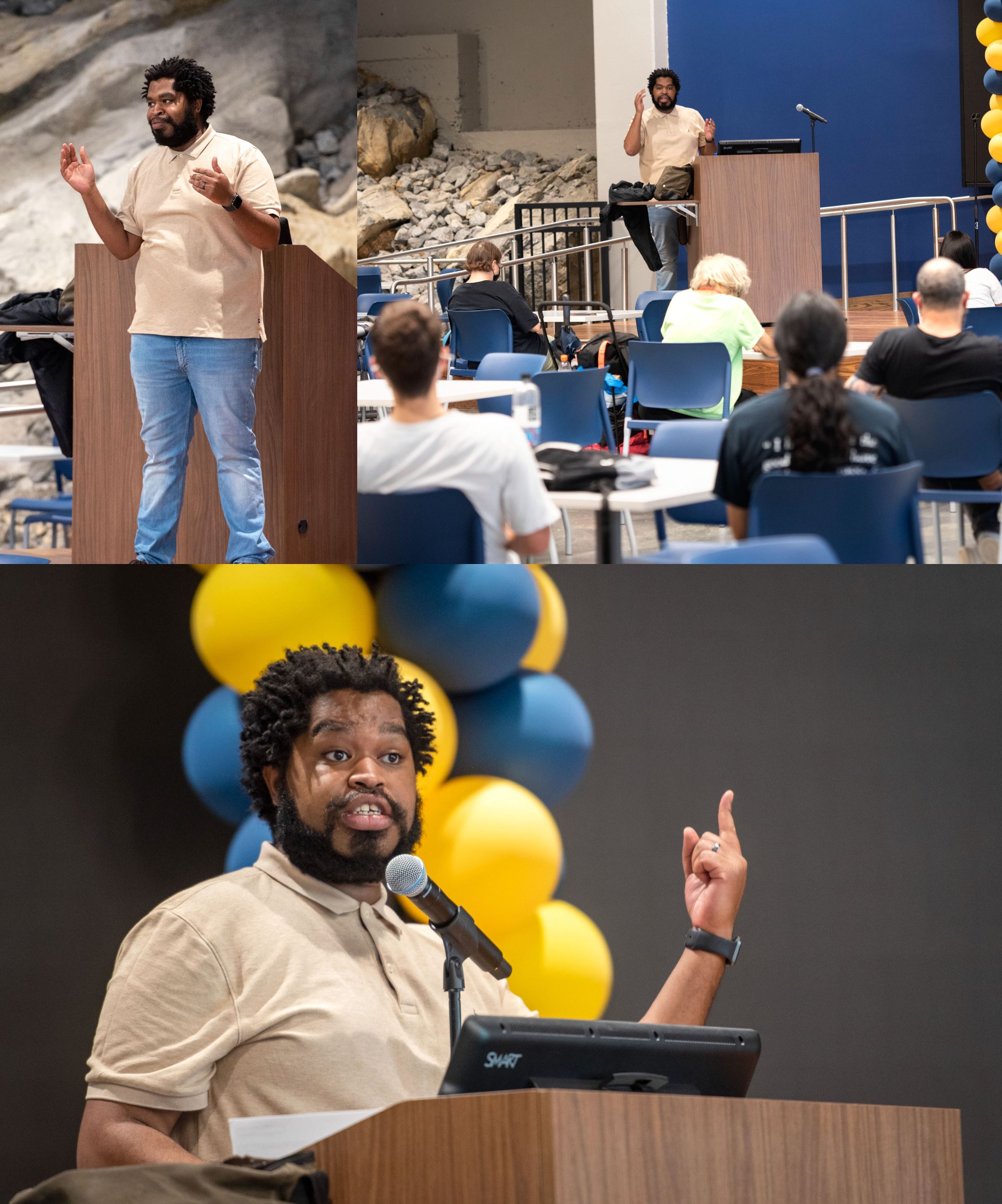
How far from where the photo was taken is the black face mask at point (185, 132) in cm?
336

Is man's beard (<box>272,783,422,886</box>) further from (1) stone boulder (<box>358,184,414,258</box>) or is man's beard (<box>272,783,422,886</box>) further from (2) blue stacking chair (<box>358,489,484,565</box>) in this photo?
(1) stone boulder (<box>358,184,414,258</box>)

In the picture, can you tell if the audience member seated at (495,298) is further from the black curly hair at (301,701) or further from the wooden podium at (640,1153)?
the wooden podium at (640,1153)

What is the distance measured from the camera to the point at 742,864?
294 centimetres

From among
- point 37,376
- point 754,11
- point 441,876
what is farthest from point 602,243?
point 441,876

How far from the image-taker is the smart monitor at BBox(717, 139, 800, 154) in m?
4.61

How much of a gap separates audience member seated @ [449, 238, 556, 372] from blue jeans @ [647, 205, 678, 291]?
1061 mm

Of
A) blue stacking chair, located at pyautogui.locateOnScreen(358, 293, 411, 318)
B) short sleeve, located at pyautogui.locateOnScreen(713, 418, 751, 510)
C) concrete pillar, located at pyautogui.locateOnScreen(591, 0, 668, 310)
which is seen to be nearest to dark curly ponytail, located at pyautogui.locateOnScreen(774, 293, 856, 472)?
short sleeve, located at pyautogui.locateOnScreen(713, 418, 751, 510)

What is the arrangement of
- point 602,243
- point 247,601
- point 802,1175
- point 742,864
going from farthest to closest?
point 602,243 < point 247,601 < point 742,864 < point 802,1175

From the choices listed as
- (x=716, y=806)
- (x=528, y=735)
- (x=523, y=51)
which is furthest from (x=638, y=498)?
(x=523, y=51)

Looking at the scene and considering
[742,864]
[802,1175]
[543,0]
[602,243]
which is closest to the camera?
[802,1175]

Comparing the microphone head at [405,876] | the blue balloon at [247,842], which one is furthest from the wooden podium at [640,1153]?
the blue balloon at [247,842]

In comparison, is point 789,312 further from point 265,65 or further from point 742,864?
point 265,65

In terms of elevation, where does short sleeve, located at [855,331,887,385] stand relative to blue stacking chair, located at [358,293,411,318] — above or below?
below

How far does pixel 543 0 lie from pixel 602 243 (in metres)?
5.51
